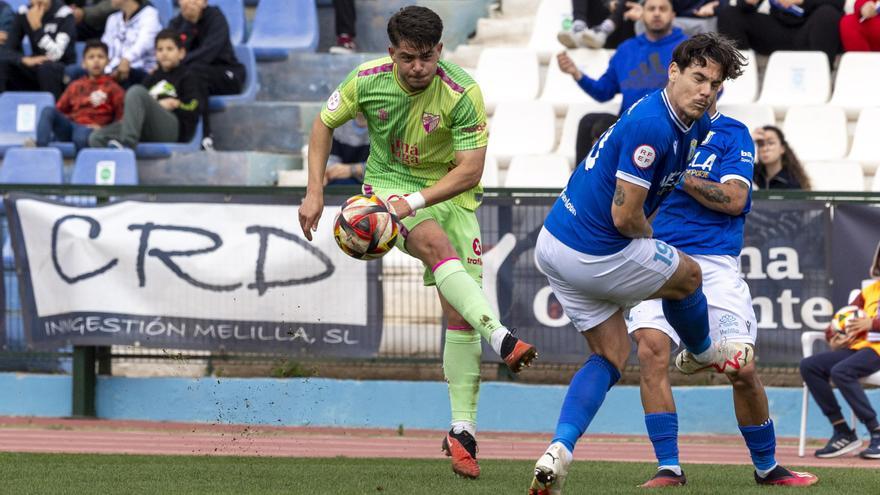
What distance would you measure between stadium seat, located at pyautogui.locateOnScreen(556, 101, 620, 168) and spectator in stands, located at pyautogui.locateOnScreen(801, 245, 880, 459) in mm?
3822

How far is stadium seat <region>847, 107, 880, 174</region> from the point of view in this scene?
1312cm

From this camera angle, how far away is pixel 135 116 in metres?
14.4

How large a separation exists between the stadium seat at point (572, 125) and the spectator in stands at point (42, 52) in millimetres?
5939

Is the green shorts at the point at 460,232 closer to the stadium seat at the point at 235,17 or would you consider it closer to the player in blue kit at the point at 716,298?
the player in blue kit at the point at 716,298

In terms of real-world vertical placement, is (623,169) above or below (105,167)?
above

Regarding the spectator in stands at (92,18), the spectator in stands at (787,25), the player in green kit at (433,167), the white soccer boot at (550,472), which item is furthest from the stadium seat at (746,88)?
the white soccer boot at (550,472)

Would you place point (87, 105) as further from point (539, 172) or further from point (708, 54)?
point (708, 54)

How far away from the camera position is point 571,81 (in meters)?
14.8

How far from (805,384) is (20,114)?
917cm

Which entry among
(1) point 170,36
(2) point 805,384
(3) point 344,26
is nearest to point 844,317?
(2) point 805,384

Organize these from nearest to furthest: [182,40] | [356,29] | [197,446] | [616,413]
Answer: [197,446], [616,413], [182,40], [356,29]

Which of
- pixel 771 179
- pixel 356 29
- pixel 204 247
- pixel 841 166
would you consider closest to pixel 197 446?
pixel 204 247

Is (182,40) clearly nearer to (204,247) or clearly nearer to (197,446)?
(204,247)

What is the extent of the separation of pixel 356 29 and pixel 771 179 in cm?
687
